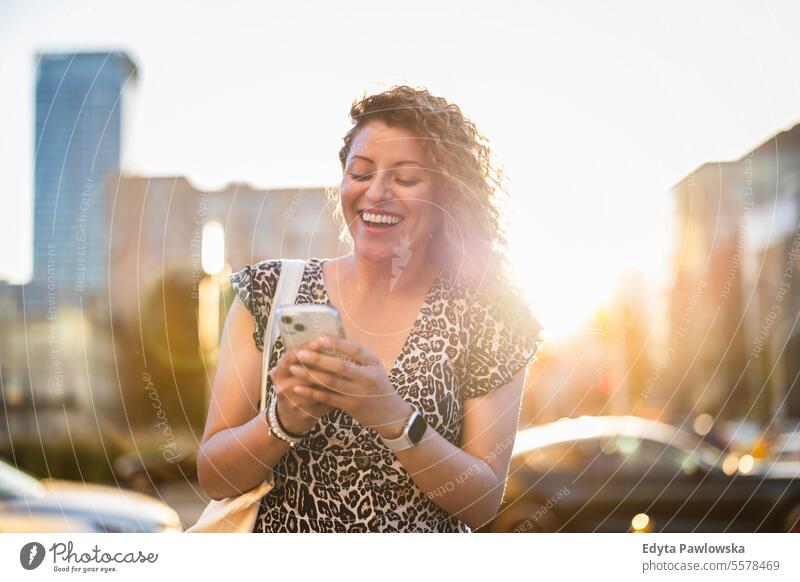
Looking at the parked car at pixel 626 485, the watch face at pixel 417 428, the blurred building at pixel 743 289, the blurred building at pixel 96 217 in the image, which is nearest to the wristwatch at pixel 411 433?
the watch face at pixel 417 428

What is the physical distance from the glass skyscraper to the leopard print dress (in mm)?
953

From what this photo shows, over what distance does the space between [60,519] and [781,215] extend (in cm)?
1043

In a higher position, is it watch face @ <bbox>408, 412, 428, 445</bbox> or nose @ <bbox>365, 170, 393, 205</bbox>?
nose @ <bbox>365, 170, 393, 205</bbox>

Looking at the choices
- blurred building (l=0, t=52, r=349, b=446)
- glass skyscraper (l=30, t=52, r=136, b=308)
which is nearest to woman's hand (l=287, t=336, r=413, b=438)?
blurred building (l=0, t=52, r=349, b=446)

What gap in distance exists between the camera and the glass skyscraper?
2.39 metres

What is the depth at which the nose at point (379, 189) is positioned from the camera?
1.77 metres

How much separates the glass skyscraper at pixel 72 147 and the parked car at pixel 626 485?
109 inches

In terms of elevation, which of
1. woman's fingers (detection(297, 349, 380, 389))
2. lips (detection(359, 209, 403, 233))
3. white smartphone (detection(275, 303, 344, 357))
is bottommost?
woman's fingers (detection(297, 349, 380, 389))

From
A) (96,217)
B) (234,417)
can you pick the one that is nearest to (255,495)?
(234,417)

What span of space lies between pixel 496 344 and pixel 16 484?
271 centimetres

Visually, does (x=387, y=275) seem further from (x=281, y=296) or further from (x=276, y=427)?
(x=276, y=427)

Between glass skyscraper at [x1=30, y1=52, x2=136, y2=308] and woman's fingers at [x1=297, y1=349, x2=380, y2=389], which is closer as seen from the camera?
woman's fingers at [x1=297, y1=349, x2=380, y2=389]

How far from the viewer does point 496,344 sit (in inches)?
69.6

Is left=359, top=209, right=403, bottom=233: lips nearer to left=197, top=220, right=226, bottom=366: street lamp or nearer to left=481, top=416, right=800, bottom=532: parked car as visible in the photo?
left=197, top=220, right=226, bottom=366: street lamp
